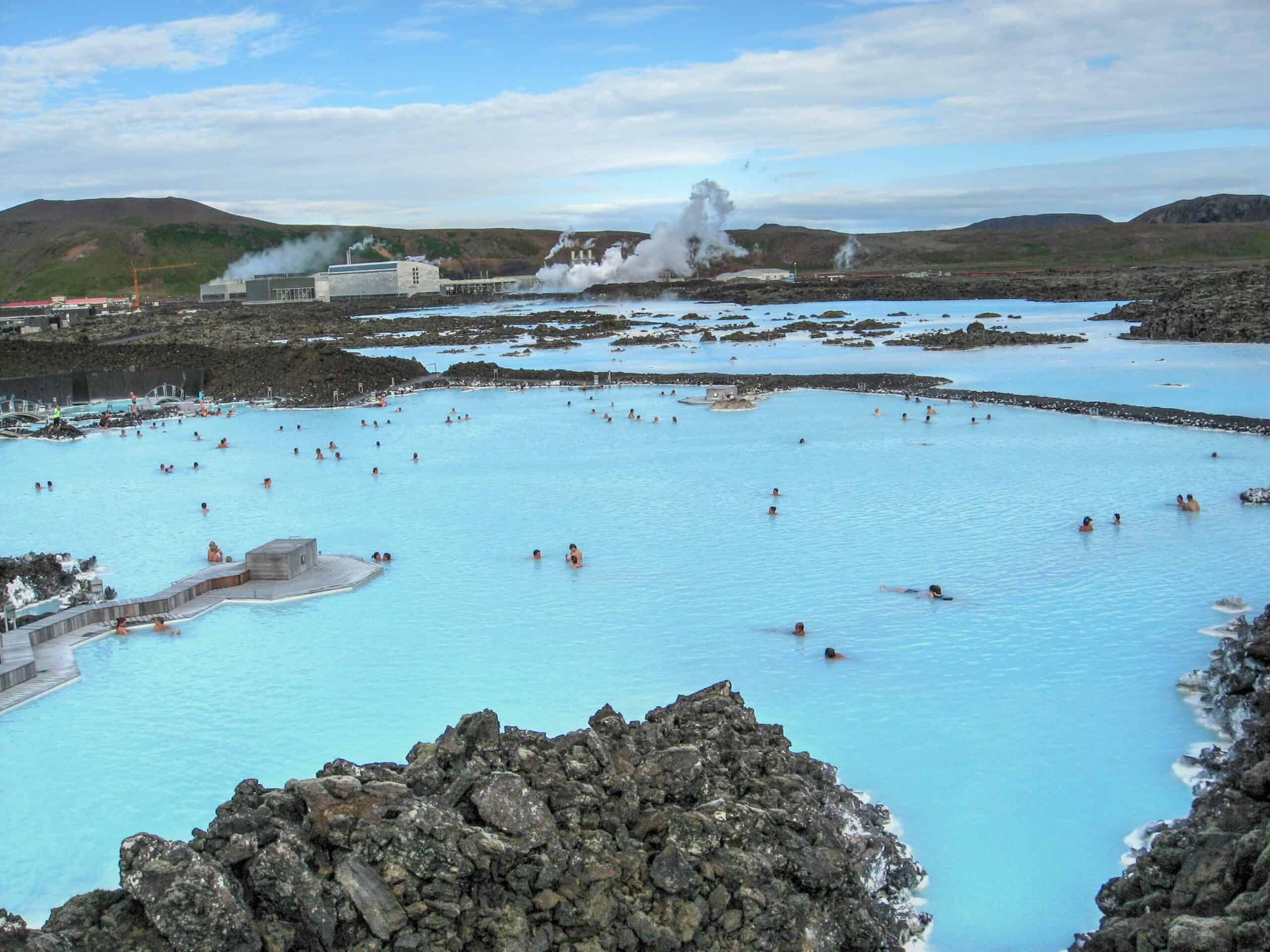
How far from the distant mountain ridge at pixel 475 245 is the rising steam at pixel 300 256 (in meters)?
2.56

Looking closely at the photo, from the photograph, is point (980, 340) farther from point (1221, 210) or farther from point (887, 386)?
point (1221, 210)

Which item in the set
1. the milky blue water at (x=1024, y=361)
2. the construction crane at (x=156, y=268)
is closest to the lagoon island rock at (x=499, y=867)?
the milky blue water at (x=1024, y=361)

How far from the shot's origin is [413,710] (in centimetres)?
1085

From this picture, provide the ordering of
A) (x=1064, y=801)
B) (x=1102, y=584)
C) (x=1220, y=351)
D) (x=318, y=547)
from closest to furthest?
(x=1064, y=801) → (x=1102, y=584) → (x=318, y=547) → (x=1220, y=351)

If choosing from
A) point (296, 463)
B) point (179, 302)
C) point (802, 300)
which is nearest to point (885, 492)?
point (296, 463)

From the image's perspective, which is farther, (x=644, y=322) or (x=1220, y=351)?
(x=644, y=322)

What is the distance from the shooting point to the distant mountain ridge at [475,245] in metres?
115

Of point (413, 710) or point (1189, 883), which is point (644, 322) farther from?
point (1189, 883)

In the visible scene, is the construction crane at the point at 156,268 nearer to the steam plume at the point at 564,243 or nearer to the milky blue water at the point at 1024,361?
the steam plume at the point at 564,243

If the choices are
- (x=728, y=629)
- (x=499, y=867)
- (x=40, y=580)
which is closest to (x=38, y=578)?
(x=40, y=580)

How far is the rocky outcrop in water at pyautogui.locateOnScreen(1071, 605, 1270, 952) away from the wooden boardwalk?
401 inches

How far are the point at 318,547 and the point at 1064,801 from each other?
12.0m

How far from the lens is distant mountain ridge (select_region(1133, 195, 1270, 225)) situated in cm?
14412

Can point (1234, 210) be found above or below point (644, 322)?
above
